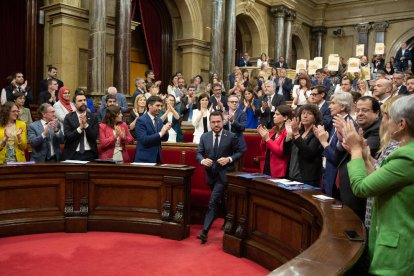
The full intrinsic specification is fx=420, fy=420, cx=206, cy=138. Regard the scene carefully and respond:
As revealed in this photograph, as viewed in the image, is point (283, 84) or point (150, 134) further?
point (283, 84)

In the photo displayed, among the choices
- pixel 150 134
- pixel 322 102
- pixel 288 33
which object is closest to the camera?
pixel 150 134

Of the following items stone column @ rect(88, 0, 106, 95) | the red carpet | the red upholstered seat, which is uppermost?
stone column @ rect(88, 0, 106, 95)

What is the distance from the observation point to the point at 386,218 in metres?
1.72

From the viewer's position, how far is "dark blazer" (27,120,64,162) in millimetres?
4559

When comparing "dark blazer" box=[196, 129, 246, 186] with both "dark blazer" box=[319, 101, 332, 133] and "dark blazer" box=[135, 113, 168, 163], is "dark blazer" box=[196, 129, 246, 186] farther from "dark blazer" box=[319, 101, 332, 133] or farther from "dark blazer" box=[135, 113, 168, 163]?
"dark blazer" box=[319, 101, 332, 133]

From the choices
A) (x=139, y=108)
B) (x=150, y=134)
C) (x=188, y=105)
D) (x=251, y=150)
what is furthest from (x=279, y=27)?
(x=150, y=134)

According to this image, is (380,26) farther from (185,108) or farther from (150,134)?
(150,134)

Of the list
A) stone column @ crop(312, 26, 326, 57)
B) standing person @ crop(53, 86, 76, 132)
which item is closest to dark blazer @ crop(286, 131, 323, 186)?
standing person @ crop(53, 86, 76, 132)

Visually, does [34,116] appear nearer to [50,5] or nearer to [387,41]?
[50,5]

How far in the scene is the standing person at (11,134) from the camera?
178 inches

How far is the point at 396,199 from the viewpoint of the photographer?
Result: 171 centimetres

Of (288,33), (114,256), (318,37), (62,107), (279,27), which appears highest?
(318,37)

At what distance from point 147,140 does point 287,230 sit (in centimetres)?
194

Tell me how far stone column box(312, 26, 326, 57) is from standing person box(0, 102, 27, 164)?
663 inches
